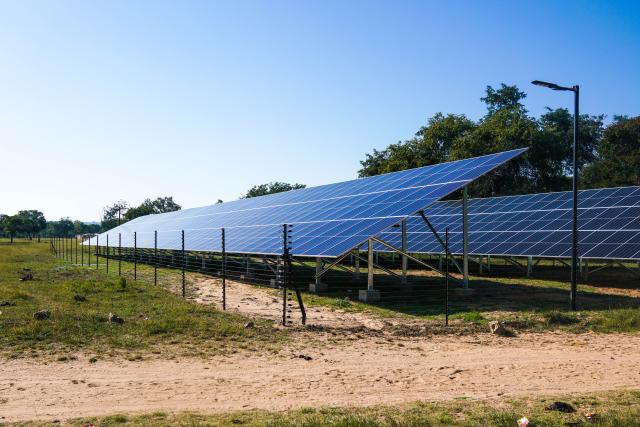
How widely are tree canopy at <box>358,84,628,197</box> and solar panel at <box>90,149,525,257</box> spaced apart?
2039 centimetres

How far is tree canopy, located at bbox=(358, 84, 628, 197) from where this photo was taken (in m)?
49.6

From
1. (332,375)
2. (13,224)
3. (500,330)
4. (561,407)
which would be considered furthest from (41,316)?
(13,224)

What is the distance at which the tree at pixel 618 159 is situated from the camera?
55875 mm

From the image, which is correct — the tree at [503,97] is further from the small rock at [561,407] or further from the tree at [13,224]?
the tree at [13,224]

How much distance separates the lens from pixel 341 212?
23609 millimetres

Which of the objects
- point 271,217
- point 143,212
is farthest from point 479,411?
point 143,212

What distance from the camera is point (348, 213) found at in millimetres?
22672

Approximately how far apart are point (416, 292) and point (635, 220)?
35.7 ft

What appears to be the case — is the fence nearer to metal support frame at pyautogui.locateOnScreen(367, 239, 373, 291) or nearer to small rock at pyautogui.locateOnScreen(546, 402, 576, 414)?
metal support frame at pyautogui.locateOnScreen(367, 239, 373, 291)

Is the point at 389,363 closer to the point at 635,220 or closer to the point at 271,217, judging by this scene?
the point at 635,220

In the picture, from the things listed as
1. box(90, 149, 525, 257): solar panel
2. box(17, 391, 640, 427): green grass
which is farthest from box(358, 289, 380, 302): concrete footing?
box(17, 391, 640, 427): green grass

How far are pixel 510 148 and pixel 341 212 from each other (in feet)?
98.1

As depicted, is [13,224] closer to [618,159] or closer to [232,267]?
[232,267]

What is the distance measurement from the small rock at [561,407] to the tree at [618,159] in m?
55.8
